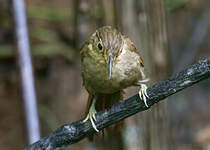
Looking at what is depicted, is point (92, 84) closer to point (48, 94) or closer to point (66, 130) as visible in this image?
point (66, 130)

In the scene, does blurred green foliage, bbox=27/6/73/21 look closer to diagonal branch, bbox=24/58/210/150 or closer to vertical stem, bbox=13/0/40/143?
vertical stem, bbox=13/0/40/143

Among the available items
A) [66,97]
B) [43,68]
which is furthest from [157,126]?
[43,68]

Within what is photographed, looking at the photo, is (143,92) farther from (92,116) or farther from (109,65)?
(92,116)

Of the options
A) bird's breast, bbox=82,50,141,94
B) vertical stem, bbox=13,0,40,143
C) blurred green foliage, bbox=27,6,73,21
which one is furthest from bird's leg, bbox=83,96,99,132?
blurred green foliage, bbox=27,6,73,21

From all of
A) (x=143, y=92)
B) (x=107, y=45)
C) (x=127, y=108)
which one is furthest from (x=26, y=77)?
(x=127, y=108)

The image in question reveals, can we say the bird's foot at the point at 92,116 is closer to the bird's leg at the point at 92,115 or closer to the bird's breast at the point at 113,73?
the bird's leg at the point at 92,115

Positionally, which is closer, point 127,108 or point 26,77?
point 127,108

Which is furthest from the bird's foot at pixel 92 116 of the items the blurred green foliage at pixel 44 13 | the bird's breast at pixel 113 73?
the blurred green foliage at pixel 44 13
